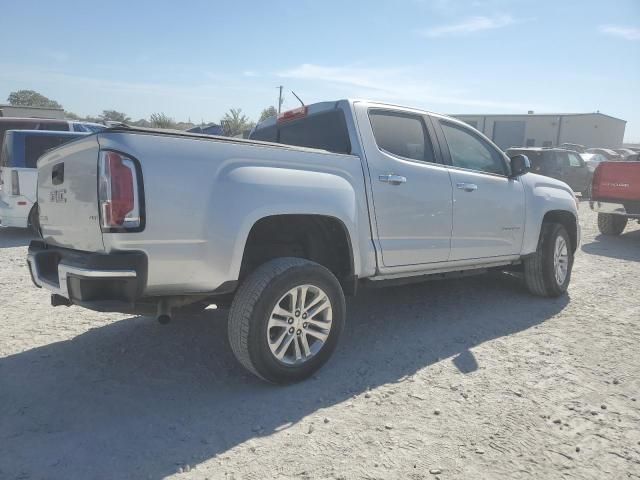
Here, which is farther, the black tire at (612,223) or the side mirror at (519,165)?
the black tire at (612,223)

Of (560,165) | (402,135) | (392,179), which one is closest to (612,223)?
(560,165)

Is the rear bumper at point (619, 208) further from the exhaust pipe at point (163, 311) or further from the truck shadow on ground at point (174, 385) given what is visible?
the exhaust pipe at point (163, 311)

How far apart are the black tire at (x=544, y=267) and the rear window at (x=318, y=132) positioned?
8.76 ft

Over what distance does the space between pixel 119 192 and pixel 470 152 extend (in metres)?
3.38

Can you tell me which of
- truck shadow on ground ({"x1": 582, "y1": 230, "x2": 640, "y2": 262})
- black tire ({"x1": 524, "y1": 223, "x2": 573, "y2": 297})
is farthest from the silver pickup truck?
truck shadow on ground ({"x1": 582, "y1": 230, "x2": 640, "y2": 262})

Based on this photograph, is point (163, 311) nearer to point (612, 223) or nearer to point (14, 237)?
point (14, 237)

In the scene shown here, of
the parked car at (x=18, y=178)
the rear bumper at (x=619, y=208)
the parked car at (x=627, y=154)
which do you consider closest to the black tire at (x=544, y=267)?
the rear bumper at (x=619, y=208)

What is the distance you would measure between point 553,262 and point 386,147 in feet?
8.57

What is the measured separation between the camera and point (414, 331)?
14.4 feet

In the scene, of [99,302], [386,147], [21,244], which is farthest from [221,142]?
[21,244]

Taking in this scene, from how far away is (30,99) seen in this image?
6359 cm

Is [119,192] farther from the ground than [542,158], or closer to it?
closer to it

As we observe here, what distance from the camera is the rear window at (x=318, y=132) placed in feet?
12.8

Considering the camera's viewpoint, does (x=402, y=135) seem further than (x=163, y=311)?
Yes
